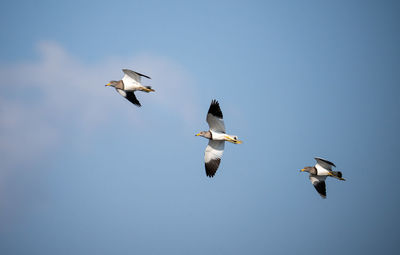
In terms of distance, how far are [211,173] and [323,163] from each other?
26.4 feet

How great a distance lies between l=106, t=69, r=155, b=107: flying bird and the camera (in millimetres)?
29422

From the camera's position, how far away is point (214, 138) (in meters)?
28.7

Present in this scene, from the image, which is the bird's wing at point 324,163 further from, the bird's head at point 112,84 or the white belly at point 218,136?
the bird's head at point 112,84

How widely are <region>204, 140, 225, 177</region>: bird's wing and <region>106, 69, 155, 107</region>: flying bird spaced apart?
18.4 feet

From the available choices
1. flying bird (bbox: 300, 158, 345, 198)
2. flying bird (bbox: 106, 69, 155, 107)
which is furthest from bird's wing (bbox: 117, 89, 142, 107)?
flying bird (bbox: 300, 158, 345, 198)

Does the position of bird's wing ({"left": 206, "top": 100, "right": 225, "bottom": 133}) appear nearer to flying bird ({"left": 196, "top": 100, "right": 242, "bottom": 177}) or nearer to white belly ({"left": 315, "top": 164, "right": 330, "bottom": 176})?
flying bird ({"left": 196, "top": 100, "right": 242, "bottom": 177})

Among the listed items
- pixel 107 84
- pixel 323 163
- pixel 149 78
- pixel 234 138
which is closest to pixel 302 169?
pixel 323 163

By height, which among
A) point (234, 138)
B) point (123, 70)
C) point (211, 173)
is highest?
point (123, 70)

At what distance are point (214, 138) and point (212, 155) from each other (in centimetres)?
173

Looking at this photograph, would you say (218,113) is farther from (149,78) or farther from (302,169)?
(302,169)

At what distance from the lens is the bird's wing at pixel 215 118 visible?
27719mm

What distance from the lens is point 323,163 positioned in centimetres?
3059

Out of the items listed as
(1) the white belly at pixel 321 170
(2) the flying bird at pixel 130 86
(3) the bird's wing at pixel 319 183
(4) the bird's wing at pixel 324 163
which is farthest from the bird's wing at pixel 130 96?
(3) the bird's wing at pixel 319 183

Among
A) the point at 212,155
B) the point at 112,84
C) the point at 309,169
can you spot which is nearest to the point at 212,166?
the point at 212,155
